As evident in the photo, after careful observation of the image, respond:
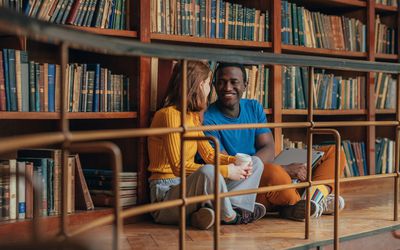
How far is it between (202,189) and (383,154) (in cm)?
221

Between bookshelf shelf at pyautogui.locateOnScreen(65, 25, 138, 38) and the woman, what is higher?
bookshelf shelf at pyautogui.locateOnScreen(65, 25, 138, 38)

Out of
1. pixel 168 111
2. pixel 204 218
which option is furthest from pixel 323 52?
pixel 204 218

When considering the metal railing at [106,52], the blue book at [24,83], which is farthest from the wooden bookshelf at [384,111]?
the blue book at [24,83]

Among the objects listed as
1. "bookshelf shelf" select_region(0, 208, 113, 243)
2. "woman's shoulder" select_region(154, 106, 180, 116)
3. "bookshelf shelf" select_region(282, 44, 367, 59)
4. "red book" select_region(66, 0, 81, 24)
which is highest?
"red book" select_region(66, 0, 81, 24)

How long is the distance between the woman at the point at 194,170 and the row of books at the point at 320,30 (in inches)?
41.6

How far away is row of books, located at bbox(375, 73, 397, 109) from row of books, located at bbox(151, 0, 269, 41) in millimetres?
1224

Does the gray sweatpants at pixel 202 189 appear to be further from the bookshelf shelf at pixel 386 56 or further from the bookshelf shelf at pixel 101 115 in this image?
the bookshelf shelf at pixel 386 56

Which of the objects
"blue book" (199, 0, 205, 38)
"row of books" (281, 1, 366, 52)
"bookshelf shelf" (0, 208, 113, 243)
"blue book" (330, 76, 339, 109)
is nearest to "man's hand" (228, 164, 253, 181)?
"bookshelf shelf" (0, 208, 113, 243)

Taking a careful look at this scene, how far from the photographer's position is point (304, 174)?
330 centimetres

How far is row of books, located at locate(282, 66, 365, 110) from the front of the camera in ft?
13.1

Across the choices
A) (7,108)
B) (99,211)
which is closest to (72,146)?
(7,108)

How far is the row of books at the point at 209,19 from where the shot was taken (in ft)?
11.0

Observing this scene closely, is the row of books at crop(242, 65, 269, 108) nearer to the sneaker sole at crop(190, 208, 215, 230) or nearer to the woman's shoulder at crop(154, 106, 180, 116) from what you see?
the woman's shoulder at crop(154, 106, 180, 116)

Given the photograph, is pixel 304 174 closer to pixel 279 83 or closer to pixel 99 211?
pixel 279 83
